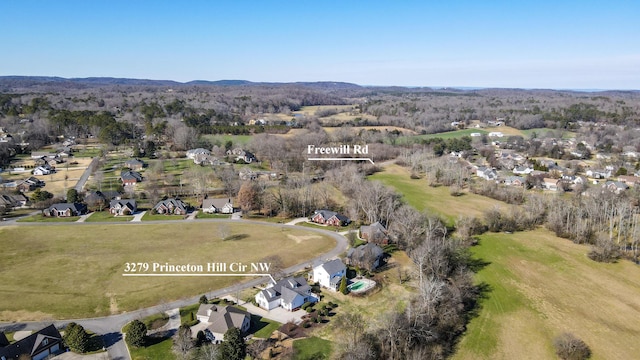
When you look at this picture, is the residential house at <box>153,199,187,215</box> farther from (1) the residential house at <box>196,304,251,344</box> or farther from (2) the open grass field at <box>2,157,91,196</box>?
(1) the residential house at <box>196,304,251,344</box>

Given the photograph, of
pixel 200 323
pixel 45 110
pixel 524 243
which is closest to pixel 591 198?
pixel 524 243

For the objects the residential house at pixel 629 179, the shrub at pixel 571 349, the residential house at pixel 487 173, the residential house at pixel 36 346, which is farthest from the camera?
the residential house at pixel 487 173

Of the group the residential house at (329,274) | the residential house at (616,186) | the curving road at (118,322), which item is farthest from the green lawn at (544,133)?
the curving road at (118,322)

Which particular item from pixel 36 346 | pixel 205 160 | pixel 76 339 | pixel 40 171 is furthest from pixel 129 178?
pixel 76 339

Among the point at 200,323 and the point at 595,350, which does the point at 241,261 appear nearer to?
the point at 200,323

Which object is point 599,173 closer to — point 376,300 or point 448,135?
point 448,135

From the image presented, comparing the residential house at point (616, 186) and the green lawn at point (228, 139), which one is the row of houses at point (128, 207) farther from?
the residential house at point (616, 186)
